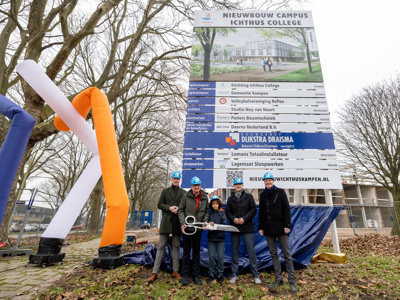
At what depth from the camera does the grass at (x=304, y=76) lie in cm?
768

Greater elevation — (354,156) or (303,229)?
(354,156)

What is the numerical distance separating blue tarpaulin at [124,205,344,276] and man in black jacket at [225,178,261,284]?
436 millimetres

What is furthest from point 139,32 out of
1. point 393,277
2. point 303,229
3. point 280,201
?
point 393,277

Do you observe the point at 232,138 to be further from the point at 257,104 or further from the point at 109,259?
the point at 109,259

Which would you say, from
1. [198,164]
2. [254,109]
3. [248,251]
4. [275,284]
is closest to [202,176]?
[198,164]

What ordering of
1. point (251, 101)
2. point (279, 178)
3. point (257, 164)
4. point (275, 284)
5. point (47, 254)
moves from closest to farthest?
point (275, 284), point (47, 254), point (279, 178), point (257, 164), point (251, 101)

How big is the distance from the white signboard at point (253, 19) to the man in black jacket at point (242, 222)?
630cm

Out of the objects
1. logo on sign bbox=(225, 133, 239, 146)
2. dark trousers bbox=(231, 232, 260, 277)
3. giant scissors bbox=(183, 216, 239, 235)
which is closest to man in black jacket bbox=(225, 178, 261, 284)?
dark trousers bbox=(231, 232, 260, 277)

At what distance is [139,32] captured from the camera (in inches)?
383

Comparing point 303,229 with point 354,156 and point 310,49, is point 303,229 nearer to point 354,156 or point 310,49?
point 310,49

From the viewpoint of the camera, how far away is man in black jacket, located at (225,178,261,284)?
4.63 metres

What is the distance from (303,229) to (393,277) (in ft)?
6.29

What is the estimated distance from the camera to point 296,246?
18.0ft

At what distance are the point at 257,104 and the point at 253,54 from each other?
6.91 feet
